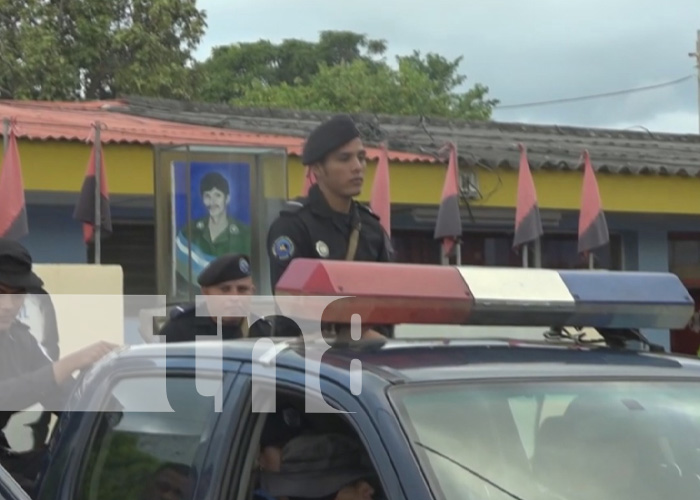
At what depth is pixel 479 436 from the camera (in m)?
2.70

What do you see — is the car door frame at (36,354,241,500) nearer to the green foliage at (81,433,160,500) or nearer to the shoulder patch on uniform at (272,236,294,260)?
the green foliage at (81,433,160,500)

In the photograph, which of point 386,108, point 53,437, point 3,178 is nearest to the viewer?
point 53,437

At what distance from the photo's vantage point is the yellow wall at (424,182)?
30.7 ft

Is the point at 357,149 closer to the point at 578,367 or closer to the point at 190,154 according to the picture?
the point at 578,367

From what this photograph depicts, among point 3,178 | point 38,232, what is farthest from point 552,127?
A: point 3,178

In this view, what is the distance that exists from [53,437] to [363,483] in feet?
4.26

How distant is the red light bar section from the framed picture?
218 inches

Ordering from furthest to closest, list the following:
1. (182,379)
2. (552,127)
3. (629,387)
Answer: (552,127)
(182,379)
(629,387)

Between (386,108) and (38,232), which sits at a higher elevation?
(386,108)

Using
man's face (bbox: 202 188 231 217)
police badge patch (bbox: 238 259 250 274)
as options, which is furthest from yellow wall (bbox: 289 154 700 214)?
police badge patch (bbox: 238 259 250 274)

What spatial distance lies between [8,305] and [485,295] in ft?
6.47

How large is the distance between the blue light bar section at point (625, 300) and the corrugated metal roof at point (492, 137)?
23.9 ft

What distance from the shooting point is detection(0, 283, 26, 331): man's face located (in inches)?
171

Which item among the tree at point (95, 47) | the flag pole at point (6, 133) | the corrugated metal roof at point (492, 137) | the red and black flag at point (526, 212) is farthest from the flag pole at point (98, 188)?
the tree at point (95, 47)
